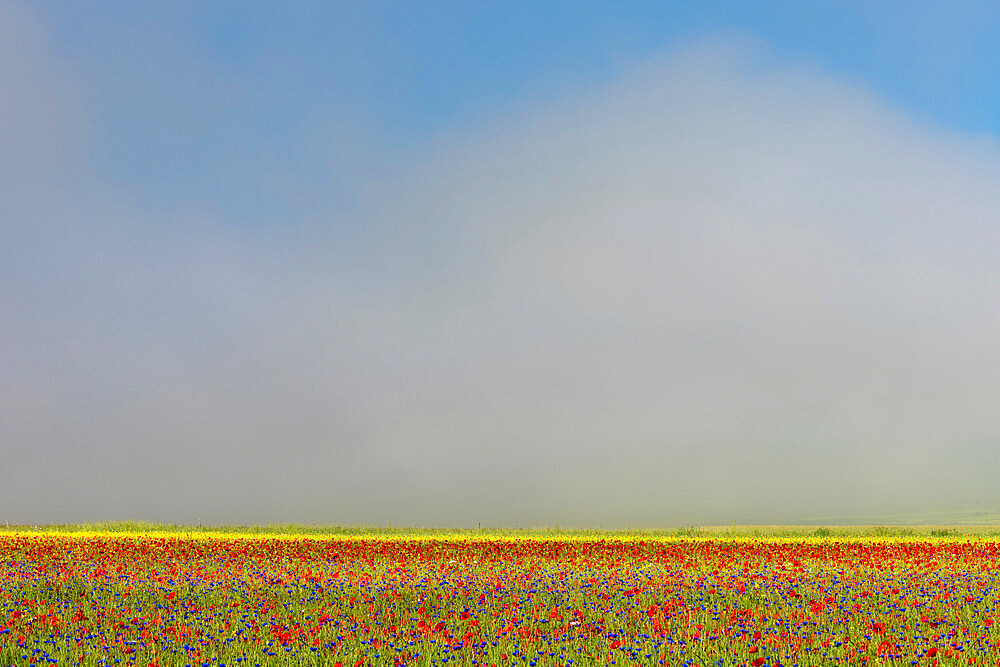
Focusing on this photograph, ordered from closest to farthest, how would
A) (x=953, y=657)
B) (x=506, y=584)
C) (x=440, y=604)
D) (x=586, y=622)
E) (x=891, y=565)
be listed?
1. (x=953, y=657)
2. (x=586, y=622)
3. (x=440, y=604)
4. (x=506, y=584)
5. (x=891, y=565)

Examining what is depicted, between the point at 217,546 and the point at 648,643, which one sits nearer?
the point at 648,643

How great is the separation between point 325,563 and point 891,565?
13380 millimetres

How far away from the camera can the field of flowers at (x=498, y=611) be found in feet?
31.1

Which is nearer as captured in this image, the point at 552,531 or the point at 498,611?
the point at 498,611

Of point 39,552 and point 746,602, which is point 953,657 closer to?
point 746,602

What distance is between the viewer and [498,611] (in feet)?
40.3

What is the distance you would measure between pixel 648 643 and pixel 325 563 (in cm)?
1076

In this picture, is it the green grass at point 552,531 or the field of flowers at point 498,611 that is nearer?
the field of flowers at point 498,611

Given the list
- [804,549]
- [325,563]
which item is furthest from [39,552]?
[804,549]

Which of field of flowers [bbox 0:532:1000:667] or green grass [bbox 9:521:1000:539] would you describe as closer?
field of flowers [bbox 0:532:1000:667]

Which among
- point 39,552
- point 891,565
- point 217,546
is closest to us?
point 891,565

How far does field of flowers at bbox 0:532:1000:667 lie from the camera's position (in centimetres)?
948

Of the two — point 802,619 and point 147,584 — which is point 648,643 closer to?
point 802,619

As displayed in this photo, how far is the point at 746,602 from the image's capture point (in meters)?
13.1
